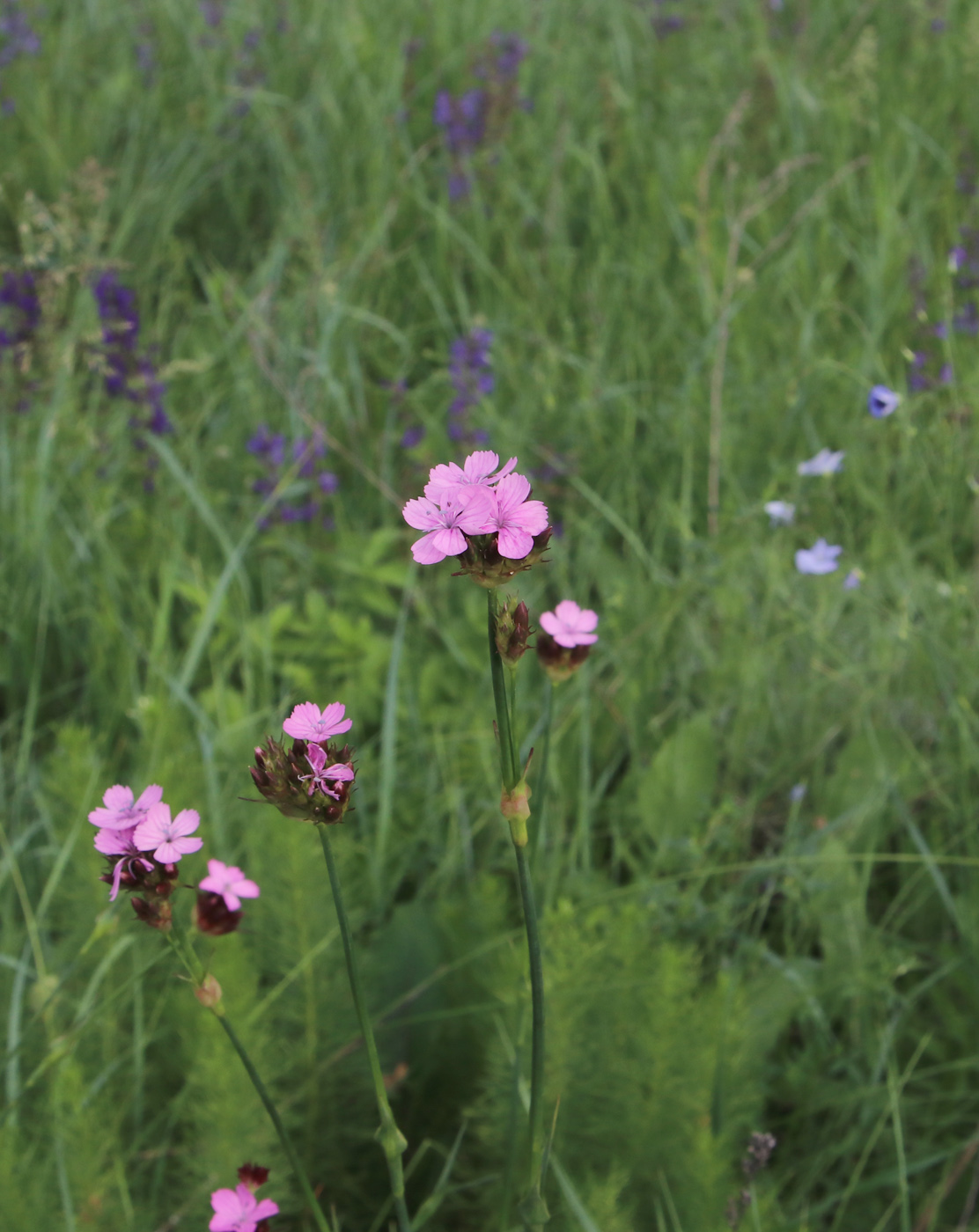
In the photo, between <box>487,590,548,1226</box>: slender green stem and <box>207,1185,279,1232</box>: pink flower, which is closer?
<box>487,590,548,1226</box>: slender green stem

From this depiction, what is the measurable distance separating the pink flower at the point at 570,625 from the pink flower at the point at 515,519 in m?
0.19

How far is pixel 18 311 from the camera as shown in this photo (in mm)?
2377

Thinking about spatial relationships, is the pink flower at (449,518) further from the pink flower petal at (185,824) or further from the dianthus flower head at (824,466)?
the dianthus flower head at (824,466)

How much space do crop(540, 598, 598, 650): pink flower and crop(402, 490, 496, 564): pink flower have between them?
19 cm

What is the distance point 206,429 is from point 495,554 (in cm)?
212

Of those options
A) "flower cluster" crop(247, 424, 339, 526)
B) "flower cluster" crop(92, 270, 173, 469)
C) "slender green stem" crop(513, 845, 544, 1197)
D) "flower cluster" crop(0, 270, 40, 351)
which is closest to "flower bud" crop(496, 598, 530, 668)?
"slender green stem" crop(513, 845, 544, 1197)

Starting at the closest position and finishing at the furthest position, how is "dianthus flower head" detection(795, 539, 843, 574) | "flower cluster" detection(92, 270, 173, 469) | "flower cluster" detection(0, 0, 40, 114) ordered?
"dianthus flower head" detection(795, 539, 843, 574) → "flower cluster" detection(92, 270, 173, 469) → "flower cluster" detection(0, 0, 40, 114)

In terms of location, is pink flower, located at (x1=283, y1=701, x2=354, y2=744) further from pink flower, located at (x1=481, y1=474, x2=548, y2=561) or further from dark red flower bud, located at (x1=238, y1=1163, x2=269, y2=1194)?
dark red flower bud, located at (x1=238, y1=1163, x2=269, y2=1194)

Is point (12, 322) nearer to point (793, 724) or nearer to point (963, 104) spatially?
point (793, 724)

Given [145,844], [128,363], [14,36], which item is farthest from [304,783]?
[14,36]

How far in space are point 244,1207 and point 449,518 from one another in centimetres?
51

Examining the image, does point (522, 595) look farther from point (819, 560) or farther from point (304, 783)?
point (304, 783)

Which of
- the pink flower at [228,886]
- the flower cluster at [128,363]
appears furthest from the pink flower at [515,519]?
the flower cluster at [128,363]

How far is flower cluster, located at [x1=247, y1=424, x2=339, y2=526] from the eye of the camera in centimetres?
212
